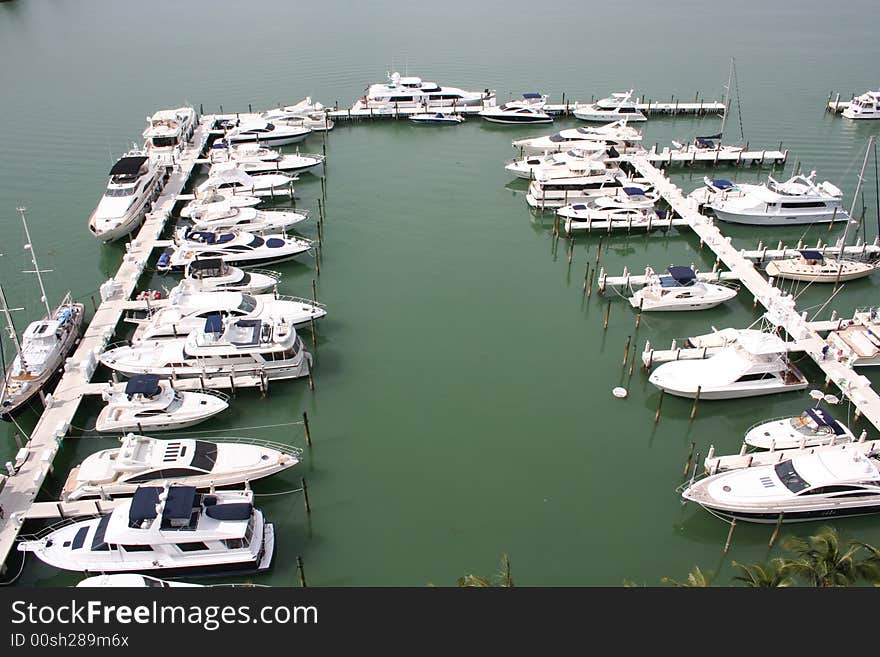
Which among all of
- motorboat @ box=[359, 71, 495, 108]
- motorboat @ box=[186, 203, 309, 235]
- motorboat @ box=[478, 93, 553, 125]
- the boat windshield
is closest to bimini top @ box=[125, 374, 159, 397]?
motorboat @ box=[186, 203, 309, 235]

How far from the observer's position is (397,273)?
1697 inches

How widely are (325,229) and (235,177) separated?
26.7 feet

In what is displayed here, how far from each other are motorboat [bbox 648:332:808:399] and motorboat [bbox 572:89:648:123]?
40369 millimetres

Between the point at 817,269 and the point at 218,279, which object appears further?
the point at 817,269

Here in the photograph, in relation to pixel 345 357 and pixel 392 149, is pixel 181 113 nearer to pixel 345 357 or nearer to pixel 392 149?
pixel 392 149

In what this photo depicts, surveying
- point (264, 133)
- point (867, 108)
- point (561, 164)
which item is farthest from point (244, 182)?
point (867, 108)

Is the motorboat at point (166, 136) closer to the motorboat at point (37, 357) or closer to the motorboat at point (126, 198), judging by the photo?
the motorboat at point (126, 198)

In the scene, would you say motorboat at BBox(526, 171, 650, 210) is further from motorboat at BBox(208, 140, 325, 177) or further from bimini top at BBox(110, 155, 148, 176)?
bimini top at BBox(110, 155, 148, 176)

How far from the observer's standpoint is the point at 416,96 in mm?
71250

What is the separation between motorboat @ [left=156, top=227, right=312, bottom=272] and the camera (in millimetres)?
41631

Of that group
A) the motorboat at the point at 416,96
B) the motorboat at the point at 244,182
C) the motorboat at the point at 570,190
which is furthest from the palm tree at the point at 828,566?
the motorboat at the point at 416,96

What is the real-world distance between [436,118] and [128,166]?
31386 mm

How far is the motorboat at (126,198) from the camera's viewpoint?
4547cm

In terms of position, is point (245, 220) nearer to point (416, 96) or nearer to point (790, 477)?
point (416, 96)
